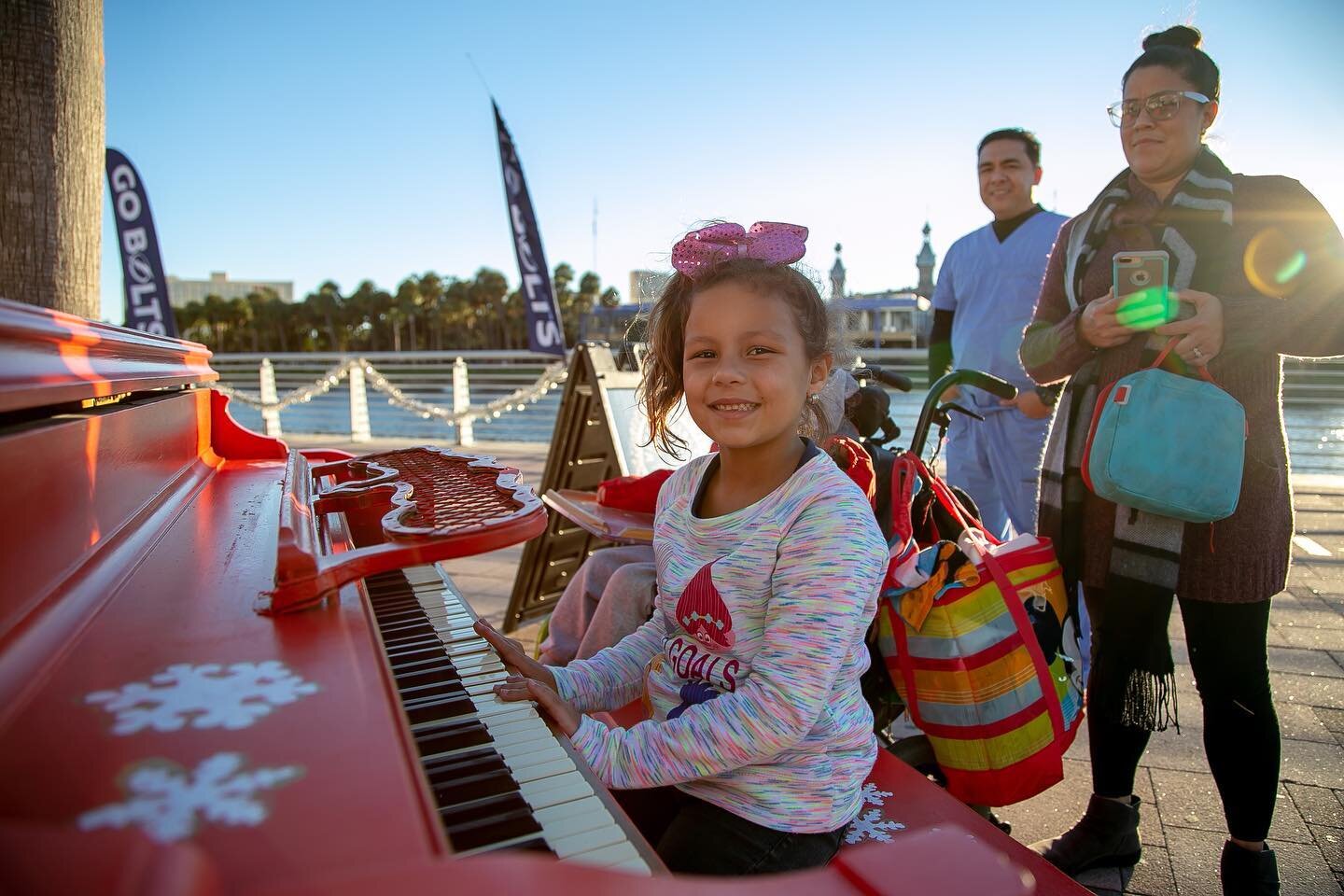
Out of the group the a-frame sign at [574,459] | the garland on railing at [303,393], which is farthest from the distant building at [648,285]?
the garland on railing at [303,393]

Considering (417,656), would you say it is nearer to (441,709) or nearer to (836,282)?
(441,709)

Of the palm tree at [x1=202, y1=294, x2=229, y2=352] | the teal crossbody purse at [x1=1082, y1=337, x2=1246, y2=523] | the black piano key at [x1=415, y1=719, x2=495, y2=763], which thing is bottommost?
the black piano key at [x1=415, y1=719, x2=495, y2=763]

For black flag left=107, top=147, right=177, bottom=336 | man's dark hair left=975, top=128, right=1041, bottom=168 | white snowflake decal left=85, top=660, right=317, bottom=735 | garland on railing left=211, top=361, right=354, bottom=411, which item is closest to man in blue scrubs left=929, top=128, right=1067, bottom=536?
man's dark hair left=975, top=128, right=1041, bottom=168

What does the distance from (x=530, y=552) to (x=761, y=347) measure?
8.68 feet

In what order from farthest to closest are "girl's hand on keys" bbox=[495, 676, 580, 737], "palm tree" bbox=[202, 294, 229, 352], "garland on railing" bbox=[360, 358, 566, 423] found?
"palm tree" bbox=[202, 294, 229, 352], "garland on railing" bbox=[360, 358, 566, 423], "girl's hand on keys" bbox=[495, 676, 580, 737]

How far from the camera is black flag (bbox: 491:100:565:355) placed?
9.68 m

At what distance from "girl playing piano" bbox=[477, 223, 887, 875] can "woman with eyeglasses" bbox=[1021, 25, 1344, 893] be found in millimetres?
920

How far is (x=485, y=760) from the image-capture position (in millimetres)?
1087

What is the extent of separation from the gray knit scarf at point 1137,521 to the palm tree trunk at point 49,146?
3234 millimetres

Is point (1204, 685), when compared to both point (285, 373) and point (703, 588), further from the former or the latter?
point (285, 373)

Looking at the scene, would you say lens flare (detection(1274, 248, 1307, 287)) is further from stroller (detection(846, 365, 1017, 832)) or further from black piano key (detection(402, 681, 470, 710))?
black piano key (detection(402, 681, 470, 710))

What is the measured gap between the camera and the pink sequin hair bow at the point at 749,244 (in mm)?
1777

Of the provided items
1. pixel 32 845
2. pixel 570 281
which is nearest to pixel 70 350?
pixel 32 845

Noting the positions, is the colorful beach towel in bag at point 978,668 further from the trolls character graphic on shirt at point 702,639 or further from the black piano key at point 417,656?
the black piano key at point 417,656
